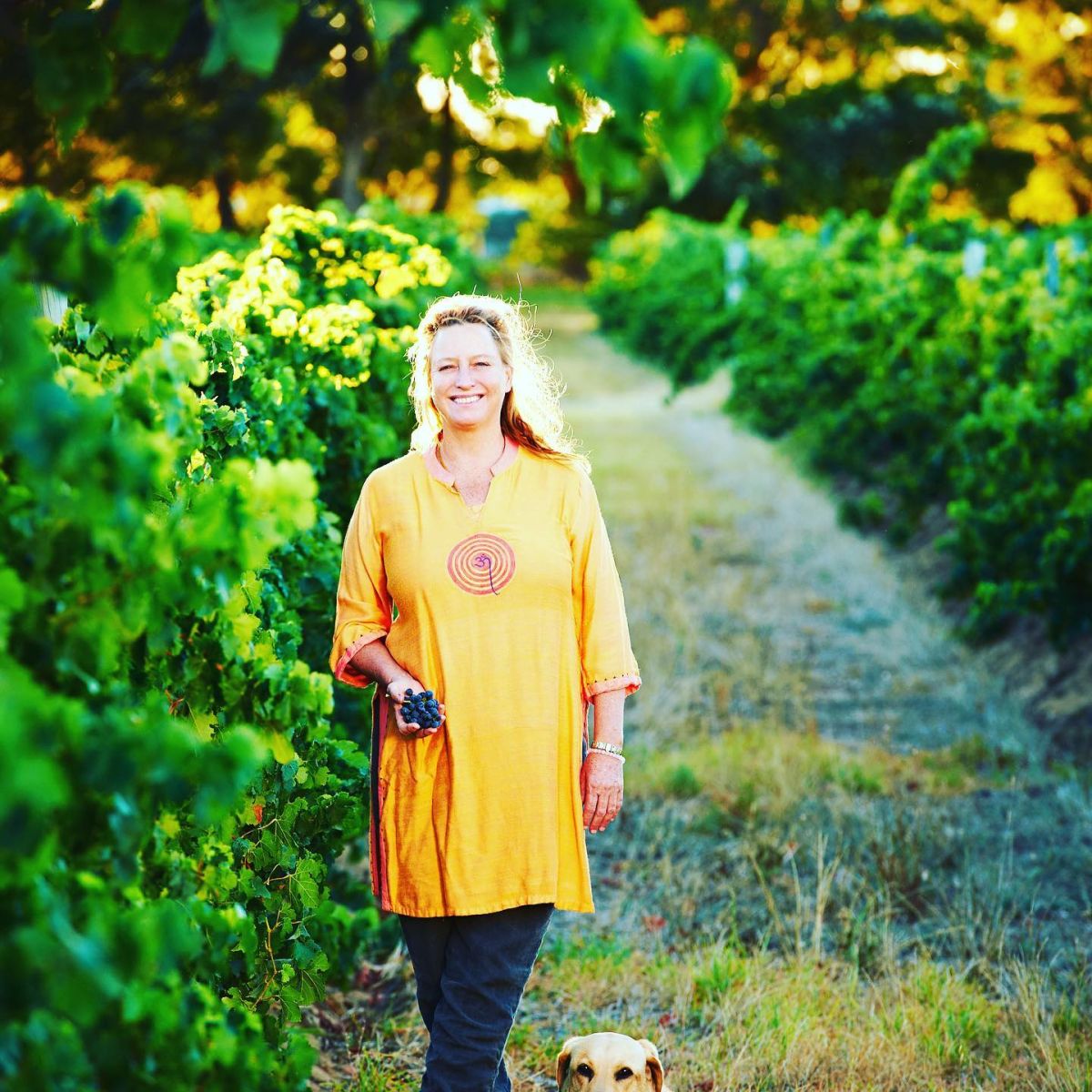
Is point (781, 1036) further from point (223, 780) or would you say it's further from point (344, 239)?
point (344, 239)

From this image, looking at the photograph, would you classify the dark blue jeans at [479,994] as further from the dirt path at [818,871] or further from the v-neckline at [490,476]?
the v-neckline at [490,476]

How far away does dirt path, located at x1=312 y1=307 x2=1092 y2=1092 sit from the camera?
3.52 meters

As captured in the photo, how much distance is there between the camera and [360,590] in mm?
2912

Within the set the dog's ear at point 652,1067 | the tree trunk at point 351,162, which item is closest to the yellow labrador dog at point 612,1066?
the dog's ear at point 652,1067

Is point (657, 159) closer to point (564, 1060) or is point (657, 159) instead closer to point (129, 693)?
point (564, 1060)

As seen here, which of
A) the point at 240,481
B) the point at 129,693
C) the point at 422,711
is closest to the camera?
the point at 240,481

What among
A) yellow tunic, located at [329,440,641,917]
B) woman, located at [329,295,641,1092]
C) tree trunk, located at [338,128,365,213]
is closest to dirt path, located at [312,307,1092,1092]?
woman, located at [329,295,641,1092]

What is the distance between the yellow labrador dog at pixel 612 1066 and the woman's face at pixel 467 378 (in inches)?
54.1

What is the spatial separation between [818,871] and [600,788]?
196 cm

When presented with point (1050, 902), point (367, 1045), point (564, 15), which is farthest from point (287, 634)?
point (1050, 902)

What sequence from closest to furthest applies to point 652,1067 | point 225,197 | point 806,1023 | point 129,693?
point 129,693, point 652,1067, point 806,1023, point 225,197

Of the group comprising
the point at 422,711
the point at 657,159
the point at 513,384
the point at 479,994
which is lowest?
the point at 479,994

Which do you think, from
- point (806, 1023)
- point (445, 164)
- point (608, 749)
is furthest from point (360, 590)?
point (445, 164)

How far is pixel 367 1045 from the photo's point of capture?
3705 mm
